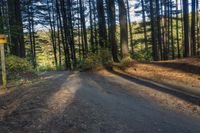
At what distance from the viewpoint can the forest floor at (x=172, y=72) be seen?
10867 mm

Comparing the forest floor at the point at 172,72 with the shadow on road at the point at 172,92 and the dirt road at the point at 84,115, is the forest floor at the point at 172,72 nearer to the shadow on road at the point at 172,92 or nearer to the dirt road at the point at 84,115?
the shadow on road at the point at 172,92

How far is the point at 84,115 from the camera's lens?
19.0 feet

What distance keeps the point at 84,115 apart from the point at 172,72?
26.5ft

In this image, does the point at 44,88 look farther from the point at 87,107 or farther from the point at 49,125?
the point at 49,125

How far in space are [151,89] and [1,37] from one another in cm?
524

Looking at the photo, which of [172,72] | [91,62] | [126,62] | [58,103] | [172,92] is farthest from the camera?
[91,62]

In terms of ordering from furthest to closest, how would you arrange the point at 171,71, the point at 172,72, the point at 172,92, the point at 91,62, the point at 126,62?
the point at 91,62
the point at 126,62
the point at 171,71
the point at 172,72
the point at 172,92

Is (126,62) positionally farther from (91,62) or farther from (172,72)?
(172,72)

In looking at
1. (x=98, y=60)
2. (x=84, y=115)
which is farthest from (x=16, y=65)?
(x=84, y=115)

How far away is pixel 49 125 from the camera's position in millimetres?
5168

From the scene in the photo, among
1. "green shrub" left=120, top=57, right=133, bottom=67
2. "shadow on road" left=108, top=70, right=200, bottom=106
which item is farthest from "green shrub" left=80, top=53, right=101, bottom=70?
"shadow on road" left=108, top=70, right=200, bottom=106

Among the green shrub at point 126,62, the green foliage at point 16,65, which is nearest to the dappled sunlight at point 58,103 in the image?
the green foliage at point 16,65

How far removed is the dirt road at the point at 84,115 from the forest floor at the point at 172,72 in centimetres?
320

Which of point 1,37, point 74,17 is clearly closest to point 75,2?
point 74,17
